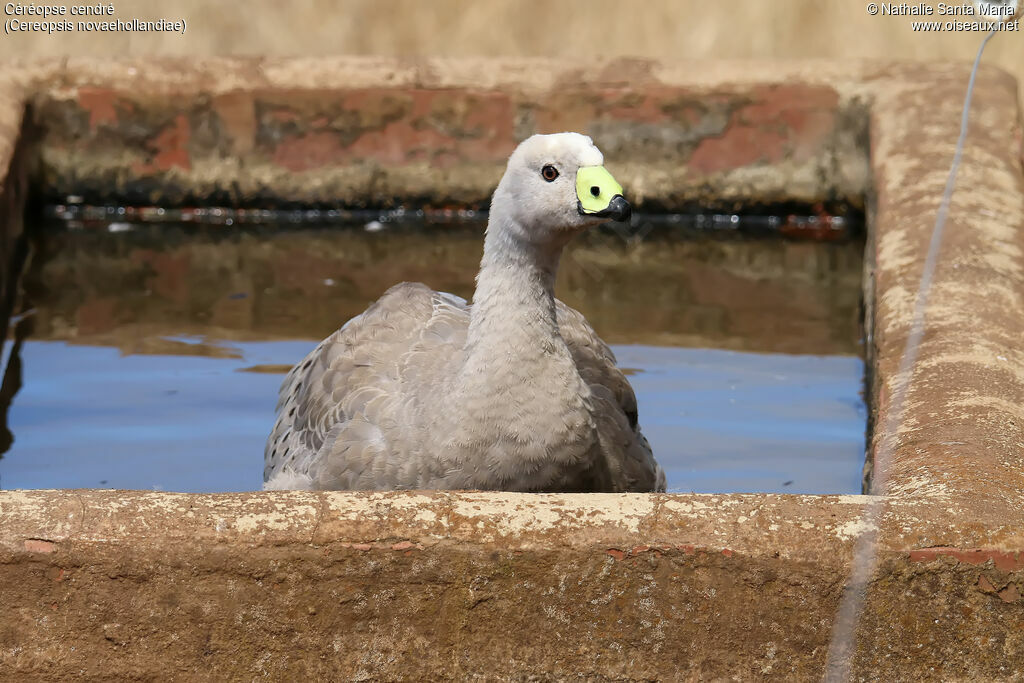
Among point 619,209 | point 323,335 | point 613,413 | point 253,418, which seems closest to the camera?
point 619,209

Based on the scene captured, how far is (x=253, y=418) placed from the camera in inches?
223

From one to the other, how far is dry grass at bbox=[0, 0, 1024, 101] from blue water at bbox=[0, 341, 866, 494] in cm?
432

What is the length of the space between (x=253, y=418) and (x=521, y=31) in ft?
17.7

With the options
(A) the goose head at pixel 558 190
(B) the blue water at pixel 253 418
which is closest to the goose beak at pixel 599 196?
(A) the goose head at pixel 558 190

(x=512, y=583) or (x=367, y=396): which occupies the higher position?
(x=367, y=396)

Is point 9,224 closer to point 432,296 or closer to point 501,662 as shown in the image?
point 432,296

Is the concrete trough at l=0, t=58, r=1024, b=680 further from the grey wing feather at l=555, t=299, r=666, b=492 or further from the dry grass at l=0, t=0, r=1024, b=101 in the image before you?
the dry grass at l=0, t=0, r=1024, b=101

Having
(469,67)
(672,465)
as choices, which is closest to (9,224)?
(469,67)

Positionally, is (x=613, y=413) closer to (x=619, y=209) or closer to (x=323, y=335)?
(x=619, y=209)

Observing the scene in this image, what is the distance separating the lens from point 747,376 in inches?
237

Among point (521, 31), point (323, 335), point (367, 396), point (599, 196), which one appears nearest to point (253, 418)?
point (323, 335)

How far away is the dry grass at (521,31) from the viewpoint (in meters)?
10.1

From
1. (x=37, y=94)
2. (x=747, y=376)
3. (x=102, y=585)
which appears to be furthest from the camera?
(x=37, y=94)

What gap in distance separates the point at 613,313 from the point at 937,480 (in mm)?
3353
